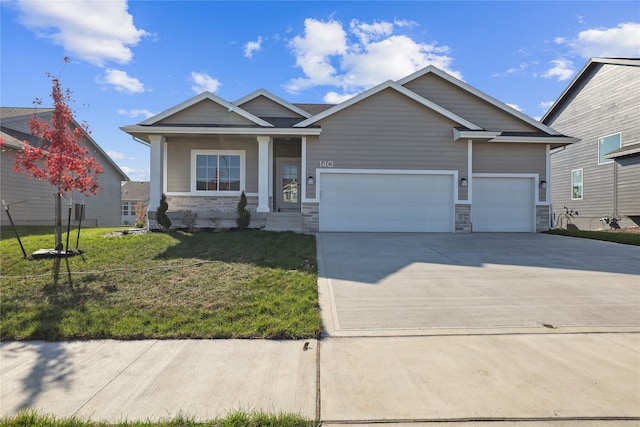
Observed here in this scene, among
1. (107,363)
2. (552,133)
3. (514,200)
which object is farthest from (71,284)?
(552,133)

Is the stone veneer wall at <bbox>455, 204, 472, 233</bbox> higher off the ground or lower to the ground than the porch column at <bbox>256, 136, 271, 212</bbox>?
lower

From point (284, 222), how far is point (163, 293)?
6.99 m

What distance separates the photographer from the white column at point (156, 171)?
12000 mm

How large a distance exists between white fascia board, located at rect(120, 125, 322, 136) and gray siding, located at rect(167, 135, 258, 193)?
94cm

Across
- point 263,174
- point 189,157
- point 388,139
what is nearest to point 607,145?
point 388,139

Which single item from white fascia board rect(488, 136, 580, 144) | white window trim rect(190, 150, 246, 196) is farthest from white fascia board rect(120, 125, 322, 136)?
white fascia board rect(488, 136, 580, 144)

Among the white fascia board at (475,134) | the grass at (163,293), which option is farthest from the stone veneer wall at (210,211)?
the white fascia board at (475,134)

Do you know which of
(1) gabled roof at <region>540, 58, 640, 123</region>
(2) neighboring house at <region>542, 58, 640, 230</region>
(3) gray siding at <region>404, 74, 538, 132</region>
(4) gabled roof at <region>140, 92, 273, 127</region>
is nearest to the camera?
(4) gabled roof at <region>140, 92, 273, 127</region>

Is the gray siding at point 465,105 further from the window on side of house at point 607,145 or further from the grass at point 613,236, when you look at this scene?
the window on side of house at point 607,145

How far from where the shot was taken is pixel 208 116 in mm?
12648

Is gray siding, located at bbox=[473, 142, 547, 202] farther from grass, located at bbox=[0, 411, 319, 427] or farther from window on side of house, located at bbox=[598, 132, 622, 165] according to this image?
grass, located at bbox=[0, 411, 319, 427]

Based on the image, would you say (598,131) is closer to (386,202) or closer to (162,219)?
(386,202)

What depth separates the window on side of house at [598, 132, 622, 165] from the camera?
57.6 feet

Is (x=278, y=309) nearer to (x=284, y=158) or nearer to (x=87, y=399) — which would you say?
(x=87, y=399)
